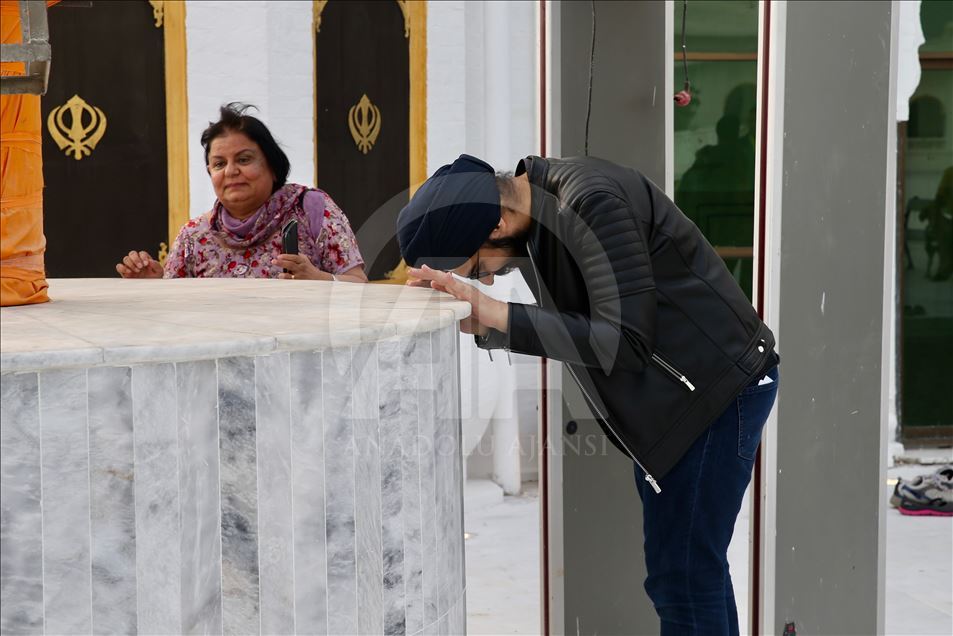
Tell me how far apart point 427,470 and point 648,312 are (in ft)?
1.99

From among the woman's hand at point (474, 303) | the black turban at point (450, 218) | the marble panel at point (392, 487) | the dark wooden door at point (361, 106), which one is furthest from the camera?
the dark wooden door at point (361, 106)

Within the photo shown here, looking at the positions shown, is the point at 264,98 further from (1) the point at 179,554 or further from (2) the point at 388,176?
(1) the point at 179,554

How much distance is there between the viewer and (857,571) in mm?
2418

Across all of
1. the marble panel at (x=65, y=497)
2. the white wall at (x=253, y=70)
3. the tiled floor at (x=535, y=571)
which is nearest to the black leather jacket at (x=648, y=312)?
the marble panel at (x=65, y=497)

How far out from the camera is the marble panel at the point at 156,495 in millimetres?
1111

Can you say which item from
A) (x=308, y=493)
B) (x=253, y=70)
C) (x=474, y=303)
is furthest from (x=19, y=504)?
(x=253, y=70)

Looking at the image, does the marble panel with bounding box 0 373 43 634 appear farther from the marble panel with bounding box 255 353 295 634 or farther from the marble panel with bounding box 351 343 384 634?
the marble panel with bounding box 351 343 384 634

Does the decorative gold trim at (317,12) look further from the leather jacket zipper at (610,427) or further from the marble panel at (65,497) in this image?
the marble panel at (65,497)

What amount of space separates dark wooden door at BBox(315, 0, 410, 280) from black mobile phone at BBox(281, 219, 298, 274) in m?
1.94

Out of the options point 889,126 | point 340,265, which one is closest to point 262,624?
point 340,265

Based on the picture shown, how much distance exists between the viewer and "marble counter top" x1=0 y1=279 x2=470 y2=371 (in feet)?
3.59

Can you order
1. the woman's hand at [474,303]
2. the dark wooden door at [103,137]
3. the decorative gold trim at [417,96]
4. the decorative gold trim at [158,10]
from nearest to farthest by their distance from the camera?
the woman's hand at [474,303], the dark wooden door at [103,137], the decorative gold trim at [158,10], the decorative gold trim at [417,96]

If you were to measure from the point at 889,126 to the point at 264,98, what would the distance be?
281 centimetres

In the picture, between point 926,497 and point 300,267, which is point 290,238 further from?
point 926,497
